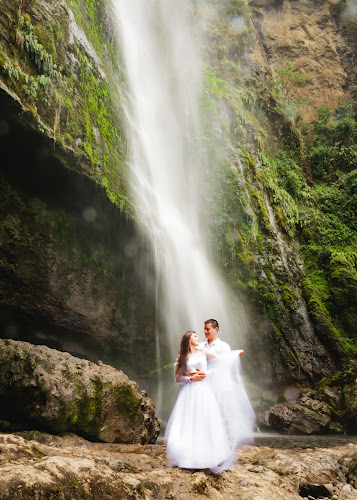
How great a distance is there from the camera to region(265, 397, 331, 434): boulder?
871 centimetres

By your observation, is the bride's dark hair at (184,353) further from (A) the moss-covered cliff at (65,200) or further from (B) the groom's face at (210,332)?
(A) the moss-covered cliff at (65,200)

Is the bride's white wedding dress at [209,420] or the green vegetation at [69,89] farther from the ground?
the green vegetation at [69,89]

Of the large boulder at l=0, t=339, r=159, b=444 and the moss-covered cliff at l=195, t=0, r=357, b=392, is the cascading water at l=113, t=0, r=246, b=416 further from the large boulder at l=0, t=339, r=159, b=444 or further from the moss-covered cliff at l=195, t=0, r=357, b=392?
the large boulder at l=0, t=339, r=159, b=444

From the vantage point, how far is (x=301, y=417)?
895cm

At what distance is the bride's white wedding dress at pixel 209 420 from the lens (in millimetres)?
3756

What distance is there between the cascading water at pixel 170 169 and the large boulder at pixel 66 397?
15.9 feet

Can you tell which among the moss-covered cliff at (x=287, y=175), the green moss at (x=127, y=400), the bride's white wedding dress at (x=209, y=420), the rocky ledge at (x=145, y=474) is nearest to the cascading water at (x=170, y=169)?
the moss-covered cliff at (x=287, y=175)

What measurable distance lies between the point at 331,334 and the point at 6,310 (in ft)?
32.4

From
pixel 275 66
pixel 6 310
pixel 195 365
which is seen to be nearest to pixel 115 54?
pixel 6 310

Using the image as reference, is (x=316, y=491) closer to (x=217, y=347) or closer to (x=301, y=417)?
(x=217, y=347)

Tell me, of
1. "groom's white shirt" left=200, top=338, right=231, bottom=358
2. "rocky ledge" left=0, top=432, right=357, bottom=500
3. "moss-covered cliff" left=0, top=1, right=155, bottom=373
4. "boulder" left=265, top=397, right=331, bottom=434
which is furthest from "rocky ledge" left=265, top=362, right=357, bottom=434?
"groom's white shirt" left=200, top=338, right=231, bottom=358

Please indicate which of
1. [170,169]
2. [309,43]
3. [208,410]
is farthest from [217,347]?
[309,43]

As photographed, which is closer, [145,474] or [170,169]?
[145,474]

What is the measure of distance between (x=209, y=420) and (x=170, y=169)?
10.3 m
